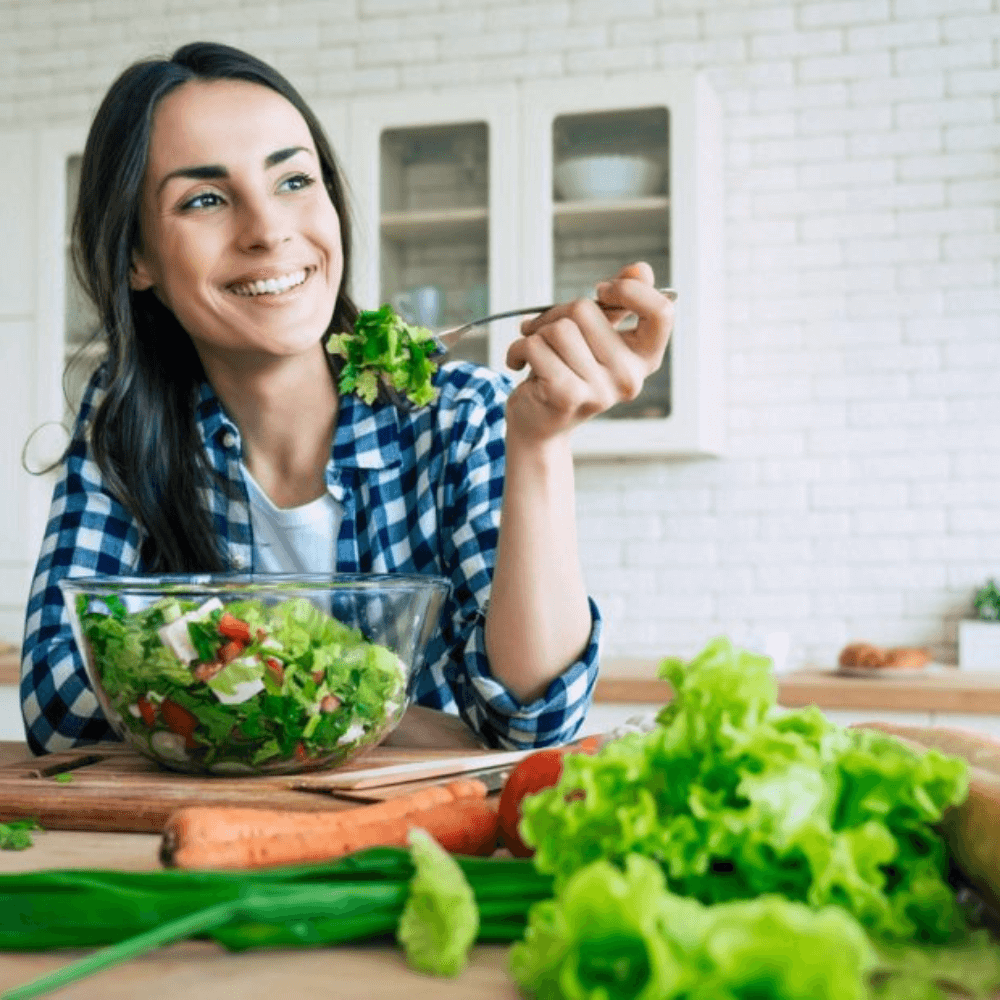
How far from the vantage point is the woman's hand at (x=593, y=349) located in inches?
51.9

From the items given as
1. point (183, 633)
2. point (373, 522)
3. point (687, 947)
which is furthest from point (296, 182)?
point (687, 947)

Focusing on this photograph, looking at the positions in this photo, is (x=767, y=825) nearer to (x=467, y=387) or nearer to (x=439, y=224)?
(x=467, y=387)

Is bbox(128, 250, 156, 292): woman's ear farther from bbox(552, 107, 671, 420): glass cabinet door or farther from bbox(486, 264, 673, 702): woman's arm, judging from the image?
bbox(552, 107, 671, 420): glass cabinet door

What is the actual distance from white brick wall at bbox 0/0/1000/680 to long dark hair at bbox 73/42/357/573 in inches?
73.2

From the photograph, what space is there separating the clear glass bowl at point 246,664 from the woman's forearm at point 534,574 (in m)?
0.21

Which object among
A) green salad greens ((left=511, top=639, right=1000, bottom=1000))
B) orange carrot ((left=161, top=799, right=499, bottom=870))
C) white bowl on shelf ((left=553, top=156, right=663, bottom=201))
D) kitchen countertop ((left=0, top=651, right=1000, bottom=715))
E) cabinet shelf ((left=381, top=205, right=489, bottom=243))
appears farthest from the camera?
cabinet shelf ((left=381, top=205, right=489, bottom=243))

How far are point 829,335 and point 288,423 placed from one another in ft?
6.95

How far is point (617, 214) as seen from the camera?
135 inches

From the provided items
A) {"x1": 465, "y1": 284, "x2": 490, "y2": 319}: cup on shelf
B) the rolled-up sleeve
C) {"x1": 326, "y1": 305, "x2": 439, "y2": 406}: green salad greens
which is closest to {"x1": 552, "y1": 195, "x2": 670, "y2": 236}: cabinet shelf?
{"x1": 465, "y1": 284, "x2": 490, "y2": 319}: cup on shelf

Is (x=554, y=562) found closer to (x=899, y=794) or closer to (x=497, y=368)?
(x=899, y=794)

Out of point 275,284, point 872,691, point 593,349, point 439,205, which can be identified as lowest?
point 872,691

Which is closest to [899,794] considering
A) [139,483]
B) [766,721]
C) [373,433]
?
[766,721]

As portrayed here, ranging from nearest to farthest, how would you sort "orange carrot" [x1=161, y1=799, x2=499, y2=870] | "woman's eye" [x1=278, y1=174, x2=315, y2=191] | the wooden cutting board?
"orange carrot" [x1=161, y1=799, x2=499, y2=870]
the wooden cutting board
"woman's eye" [x1=278, y1=174, x2=315, y2=191]

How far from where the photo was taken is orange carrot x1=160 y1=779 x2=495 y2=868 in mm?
779
